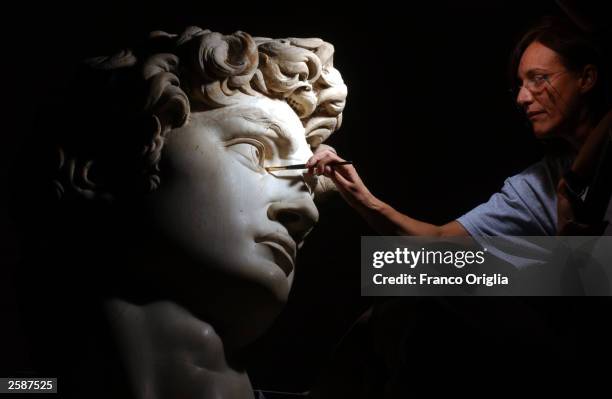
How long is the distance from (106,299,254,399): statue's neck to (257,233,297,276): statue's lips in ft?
0.68

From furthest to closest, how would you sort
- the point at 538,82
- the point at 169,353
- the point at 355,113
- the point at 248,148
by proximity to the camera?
the point at 355,113 → the point at 538,82 → the point at 248,148 → the point at 169,353

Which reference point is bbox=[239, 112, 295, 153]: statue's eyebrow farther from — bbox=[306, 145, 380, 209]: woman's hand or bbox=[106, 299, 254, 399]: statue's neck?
bbox=[106, 299, 254, 399]: statue's neck

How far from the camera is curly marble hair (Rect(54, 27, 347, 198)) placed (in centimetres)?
184

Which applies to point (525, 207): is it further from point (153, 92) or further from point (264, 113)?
point (153, 92)

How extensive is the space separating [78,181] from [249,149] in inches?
14.9

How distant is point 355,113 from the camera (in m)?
2.64

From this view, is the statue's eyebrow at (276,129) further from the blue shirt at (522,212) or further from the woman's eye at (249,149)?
the blue shirt at (522,212)

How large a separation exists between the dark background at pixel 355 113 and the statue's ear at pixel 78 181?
73cm

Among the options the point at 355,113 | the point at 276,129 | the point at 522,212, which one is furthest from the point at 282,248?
the point at 355,113

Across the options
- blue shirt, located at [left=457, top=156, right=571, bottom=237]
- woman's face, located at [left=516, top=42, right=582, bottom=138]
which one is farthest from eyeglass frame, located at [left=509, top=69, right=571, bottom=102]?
blue shirt, located at [left=457, top=156, right=571, bottom=237]

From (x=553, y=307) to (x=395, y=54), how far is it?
1.13 metres

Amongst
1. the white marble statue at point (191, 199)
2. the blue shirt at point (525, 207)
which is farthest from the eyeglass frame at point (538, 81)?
the white marble statue at point (191, 199)

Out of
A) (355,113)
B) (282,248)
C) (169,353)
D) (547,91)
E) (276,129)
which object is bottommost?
(169,353)

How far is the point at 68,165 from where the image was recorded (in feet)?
6.12
